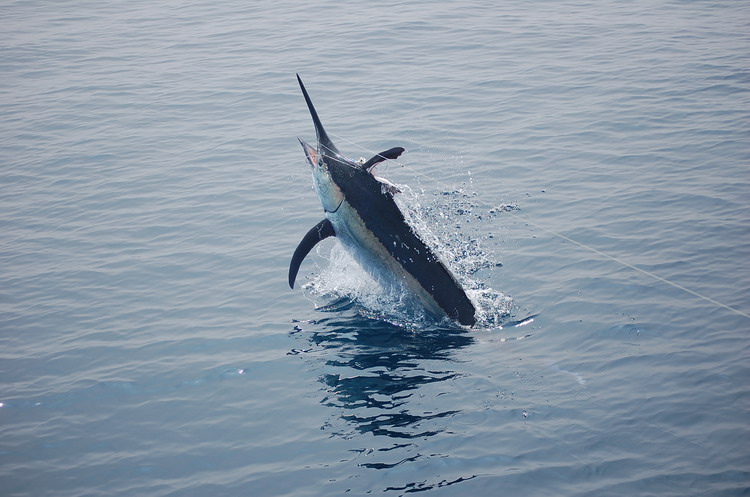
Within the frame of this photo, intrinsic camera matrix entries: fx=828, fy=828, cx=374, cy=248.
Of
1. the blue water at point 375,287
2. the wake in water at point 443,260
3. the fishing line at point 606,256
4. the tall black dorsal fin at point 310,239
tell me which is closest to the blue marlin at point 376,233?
the tall black dorsal fin at point 310,239

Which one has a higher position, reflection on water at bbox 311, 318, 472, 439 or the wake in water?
the wake in water

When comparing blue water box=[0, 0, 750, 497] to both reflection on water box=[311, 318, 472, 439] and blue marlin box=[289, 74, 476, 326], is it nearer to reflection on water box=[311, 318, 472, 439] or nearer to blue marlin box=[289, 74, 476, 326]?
reflection on water box=[311, 318, 472, 439]

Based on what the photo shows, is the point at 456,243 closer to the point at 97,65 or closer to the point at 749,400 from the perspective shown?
the point at 749,400

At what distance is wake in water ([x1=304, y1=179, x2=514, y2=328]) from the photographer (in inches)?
468

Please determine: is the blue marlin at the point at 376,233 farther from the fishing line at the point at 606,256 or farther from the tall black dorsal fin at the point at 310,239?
the fishing line at the point at 606,256

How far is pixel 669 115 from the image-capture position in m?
19.1

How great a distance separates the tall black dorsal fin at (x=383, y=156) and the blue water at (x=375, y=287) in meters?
1.80

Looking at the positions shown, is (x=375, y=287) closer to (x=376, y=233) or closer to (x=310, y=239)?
(x=376, y=233)

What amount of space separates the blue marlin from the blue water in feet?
1.64

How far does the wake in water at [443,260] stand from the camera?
1189cm

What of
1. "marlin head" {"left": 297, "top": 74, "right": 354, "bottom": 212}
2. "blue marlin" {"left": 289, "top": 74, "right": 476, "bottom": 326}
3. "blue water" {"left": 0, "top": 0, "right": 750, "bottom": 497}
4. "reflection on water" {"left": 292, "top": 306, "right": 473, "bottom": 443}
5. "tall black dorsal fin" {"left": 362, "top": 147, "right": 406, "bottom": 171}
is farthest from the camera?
"marlin head" {"left": 297, "top": 74, "right": 354, "bottom": 212}

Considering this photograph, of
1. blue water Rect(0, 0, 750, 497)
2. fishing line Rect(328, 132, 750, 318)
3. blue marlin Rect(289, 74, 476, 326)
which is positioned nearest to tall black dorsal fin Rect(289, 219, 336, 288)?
blue marlin Rect(289, 74, 476, 326)

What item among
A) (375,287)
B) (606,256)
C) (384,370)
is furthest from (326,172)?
(606,256)

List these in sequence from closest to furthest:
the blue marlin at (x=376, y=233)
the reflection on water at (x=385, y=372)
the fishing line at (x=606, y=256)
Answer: the reflection on water at (x=385, y=372), the blue marlin at (x=376, y=233), the fishing line at (x=606, y=256)
